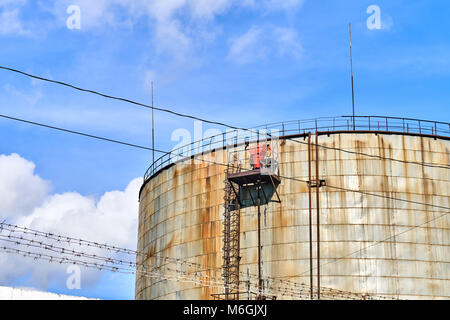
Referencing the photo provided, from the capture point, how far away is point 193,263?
4106 cm

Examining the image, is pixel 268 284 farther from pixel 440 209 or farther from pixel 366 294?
pixel 440 209

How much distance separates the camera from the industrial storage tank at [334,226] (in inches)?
1485

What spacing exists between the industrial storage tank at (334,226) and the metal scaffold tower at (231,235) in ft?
0.41

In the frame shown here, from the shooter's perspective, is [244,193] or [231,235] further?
[244,193]

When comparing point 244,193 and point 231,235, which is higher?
point 244,193

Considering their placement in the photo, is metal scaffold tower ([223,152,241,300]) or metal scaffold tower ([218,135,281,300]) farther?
metal scaffold tower ([218,135,281,300])

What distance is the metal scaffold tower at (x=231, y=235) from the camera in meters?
38.9

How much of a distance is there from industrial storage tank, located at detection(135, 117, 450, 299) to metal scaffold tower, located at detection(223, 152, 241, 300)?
126 millimetres

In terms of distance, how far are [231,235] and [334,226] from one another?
5.72 m

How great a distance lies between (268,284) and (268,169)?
20.1 feet

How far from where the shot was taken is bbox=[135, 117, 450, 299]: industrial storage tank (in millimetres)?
37719

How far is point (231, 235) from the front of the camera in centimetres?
4000

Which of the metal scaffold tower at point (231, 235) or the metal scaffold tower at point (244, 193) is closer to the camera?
the metal scaffold tower at point (231, 235)
